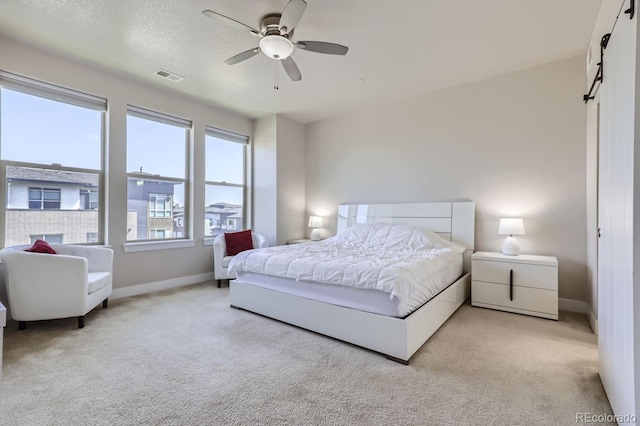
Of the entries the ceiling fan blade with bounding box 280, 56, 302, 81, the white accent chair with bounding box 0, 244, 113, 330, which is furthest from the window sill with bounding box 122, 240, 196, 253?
the ceiling fan blade with bounding box 280, 56, 302, 81

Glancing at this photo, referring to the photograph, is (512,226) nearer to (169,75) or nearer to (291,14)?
(291,14)

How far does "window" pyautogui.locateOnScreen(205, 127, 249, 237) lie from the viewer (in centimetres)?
506

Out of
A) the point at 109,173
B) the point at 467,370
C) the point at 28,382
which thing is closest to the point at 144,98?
the point at 109,173

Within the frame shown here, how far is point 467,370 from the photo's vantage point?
6.95 ft

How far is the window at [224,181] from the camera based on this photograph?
16.6 ft

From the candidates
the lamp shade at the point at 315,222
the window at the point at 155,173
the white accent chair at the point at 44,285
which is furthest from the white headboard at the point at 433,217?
the white accent chair at the point at 44,285

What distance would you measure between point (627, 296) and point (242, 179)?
523 cm

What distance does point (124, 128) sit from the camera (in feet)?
12.9

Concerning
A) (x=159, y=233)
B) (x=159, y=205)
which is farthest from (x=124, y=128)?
(x=159, y=233)

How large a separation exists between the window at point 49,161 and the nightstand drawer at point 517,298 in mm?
4796

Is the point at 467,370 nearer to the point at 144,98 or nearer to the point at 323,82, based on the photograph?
the point at 323,82

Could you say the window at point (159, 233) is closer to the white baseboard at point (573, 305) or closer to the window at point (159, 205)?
the window at point (159, 205)

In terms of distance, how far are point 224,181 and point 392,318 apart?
402 centimetres

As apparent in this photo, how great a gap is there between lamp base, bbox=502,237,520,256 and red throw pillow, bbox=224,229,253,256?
3.58 meters
